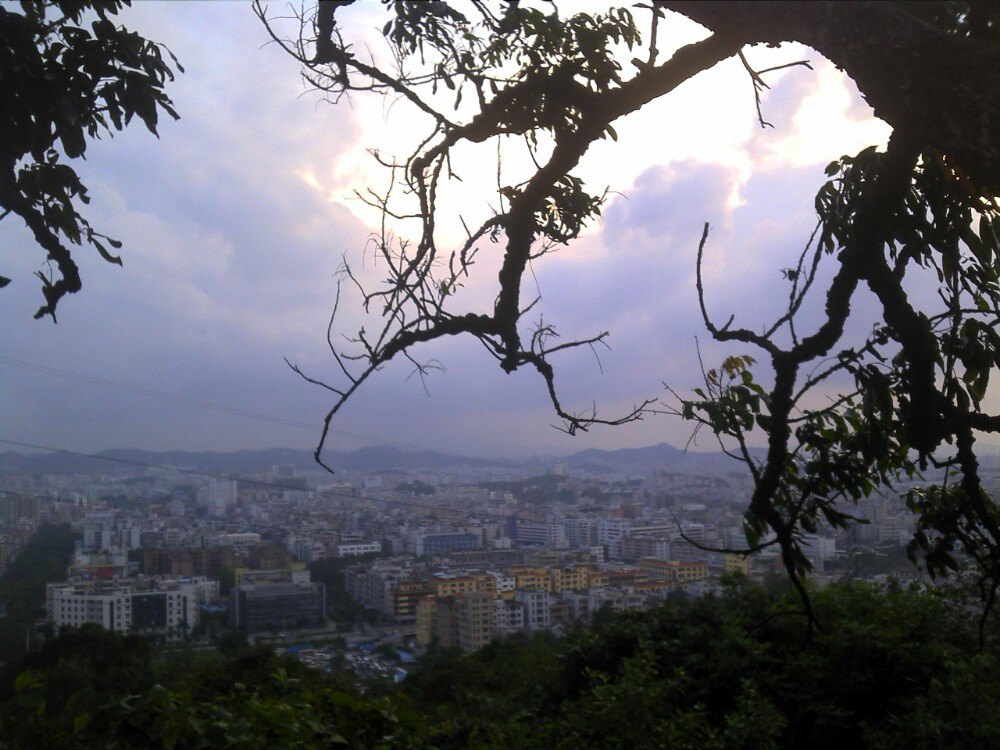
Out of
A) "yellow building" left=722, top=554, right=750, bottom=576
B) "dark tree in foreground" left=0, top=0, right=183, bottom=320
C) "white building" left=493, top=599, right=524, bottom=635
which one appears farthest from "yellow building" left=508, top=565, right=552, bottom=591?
"dark tree in foreground" left=0, top=0, right=183, bottom=320

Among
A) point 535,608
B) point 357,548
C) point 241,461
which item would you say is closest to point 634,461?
point 535,608

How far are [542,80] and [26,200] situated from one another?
2309 millimetres

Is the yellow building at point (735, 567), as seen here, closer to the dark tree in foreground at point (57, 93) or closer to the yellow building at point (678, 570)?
the yellow building at point (678, 570)

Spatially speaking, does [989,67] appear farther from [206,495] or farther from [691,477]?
[206,495]

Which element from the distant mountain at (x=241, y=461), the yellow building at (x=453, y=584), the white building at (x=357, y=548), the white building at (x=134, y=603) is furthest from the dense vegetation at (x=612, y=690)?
the distant mountain at (x=241, y=461)

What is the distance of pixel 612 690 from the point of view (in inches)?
211

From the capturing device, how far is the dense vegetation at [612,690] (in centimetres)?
280

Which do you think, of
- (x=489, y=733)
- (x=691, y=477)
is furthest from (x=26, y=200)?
(x=691, y=477)

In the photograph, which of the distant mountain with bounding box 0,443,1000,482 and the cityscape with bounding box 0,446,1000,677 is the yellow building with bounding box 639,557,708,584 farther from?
the distant mountain with bounding box 0,443,1000,482

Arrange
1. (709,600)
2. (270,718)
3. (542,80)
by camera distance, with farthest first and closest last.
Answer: (709,600) → (542,80) → (270,718)

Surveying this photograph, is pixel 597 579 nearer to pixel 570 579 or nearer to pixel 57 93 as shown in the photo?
pixel 570 579

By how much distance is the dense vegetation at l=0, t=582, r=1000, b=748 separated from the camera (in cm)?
280

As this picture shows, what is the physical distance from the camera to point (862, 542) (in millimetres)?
6438

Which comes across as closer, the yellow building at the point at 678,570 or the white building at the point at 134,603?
the white building at the point at 134,603
